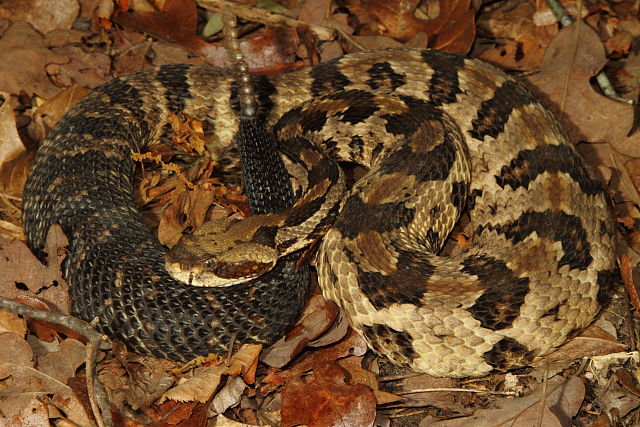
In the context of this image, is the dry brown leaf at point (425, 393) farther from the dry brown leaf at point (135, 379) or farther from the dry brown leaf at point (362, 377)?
the dry brown leaf at point (135, 379)

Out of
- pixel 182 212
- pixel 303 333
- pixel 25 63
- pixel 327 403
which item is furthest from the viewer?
pixel 25 63

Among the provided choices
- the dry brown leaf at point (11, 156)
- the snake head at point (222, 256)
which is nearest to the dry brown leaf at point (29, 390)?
the snake head at point (222, 256)

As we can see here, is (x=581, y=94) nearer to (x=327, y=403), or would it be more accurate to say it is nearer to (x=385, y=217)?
(x=385, y=217)

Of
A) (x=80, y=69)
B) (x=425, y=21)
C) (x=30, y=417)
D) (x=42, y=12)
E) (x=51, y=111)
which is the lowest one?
(x=30, y=417)

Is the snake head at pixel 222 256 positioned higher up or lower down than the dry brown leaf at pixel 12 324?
higher up

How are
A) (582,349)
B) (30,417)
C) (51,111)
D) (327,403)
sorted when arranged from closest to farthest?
Result: (30,417) < (327,403) < (582,349) < (51,111)

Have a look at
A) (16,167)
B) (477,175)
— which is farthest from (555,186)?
(16,167)

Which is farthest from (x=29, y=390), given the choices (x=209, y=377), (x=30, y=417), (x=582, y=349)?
(x=582, y=349)
